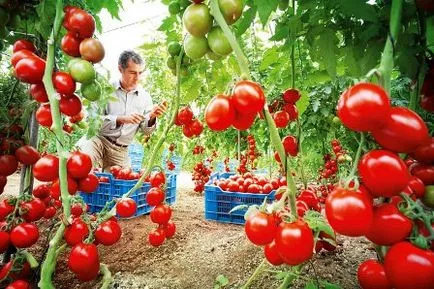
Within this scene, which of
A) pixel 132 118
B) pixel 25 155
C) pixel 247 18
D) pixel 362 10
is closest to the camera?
pixel 362 10

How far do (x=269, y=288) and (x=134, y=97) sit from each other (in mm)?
2741

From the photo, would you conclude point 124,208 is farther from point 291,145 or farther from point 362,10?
point 362,10

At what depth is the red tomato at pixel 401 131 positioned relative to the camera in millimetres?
577

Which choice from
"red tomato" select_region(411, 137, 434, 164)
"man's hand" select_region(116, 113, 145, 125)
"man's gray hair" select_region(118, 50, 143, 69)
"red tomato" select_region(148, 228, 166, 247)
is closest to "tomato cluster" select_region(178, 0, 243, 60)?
"red tomato" select_region(411, 137, 434, 164)

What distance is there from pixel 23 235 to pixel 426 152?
4.58 feet

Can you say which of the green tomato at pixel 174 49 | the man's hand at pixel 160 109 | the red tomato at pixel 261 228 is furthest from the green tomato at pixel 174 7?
the man's hand at pixel 160 109

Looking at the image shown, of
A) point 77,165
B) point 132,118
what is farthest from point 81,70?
point 132,118

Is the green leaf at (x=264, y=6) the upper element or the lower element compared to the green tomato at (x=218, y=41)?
upper

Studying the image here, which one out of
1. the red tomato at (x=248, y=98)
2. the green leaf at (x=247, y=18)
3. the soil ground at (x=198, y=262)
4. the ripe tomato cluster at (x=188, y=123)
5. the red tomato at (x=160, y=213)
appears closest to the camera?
the red tomato at (x=248, y=98)

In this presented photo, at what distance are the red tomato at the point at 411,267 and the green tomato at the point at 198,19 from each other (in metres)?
0.64

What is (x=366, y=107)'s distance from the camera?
55cm

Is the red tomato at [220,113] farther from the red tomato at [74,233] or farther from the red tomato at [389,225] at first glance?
the red tomato at [74,233]

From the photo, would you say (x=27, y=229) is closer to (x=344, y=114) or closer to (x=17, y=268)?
(x=17, y=268)

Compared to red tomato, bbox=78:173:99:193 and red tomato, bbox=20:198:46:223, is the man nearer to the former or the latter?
red tomato, bbox=20:198:46:223
